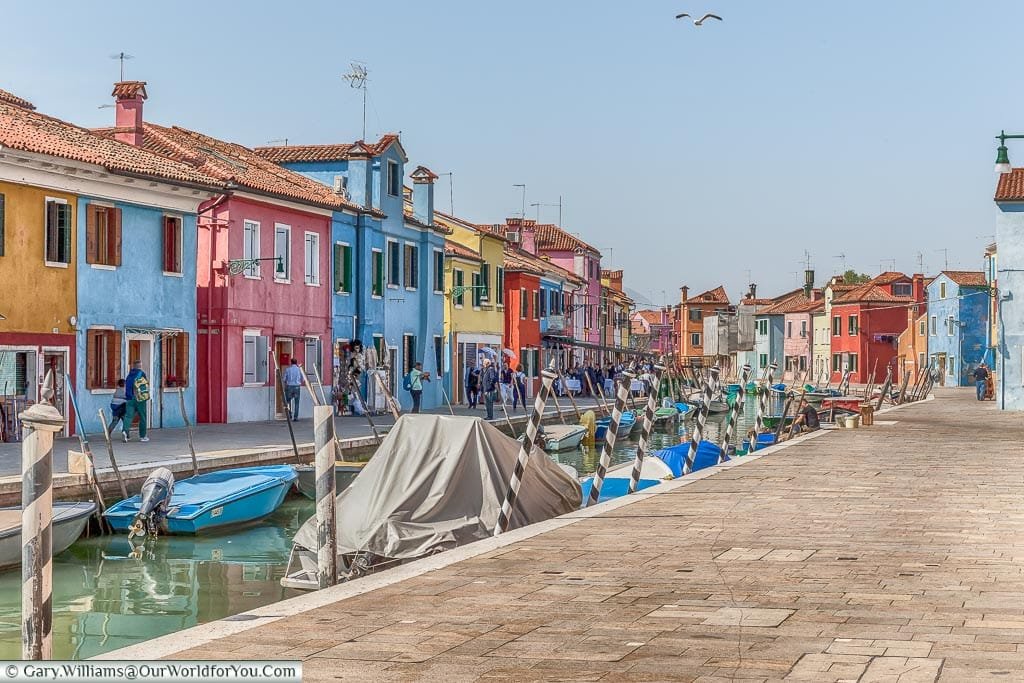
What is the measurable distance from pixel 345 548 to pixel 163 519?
6.09m

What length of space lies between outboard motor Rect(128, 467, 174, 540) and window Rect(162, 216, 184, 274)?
13.2 meters

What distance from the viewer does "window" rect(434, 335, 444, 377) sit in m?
47.7

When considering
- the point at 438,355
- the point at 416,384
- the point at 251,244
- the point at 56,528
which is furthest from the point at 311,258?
the point at 56,528

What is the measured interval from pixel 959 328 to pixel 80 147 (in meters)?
62.9

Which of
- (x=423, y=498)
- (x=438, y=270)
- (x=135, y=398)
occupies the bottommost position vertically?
(x=423, y=498)

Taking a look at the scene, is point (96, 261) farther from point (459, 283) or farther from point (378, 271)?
point (459, 283)

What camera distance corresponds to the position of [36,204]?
26.5 meters

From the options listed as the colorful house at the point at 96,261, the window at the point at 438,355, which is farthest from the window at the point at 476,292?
the colorful house at the point at 96,261

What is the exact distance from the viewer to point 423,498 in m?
13.8

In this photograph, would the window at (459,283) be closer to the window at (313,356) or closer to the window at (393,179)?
the window at (393,179)

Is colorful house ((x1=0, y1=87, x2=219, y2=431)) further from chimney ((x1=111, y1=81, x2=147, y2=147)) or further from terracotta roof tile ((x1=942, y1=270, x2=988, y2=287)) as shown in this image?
terracotta roof tile ((x1=942, y1=270, x2=988, y2=287))

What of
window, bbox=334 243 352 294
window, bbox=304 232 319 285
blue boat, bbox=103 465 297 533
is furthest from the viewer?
window, bbox=334 243 352 294

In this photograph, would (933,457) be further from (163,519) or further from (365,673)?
(365,673)

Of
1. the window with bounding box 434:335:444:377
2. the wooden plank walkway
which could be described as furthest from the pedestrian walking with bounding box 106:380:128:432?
the window with bounding box 434:335:444:377
